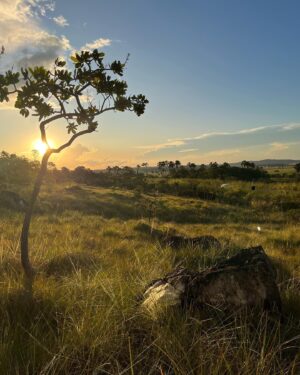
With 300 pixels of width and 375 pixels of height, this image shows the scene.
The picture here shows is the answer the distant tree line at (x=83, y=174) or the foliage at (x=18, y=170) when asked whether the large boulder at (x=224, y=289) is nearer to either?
the distant tree line at (x=83, y=174)

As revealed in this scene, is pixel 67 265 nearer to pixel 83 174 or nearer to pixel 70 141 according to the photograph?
pixel 70 141

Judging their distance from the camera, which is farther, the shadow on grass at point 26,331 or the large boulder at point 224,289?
the large boulder at point 224,289

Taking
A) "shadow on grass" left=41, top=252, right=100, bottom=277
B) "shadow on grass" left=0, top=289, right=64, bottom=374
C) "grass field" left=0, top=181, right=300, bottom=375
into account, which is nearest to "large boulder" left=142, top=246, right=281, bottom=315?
"grass field" left=0, top=181, right=300, bottom=375

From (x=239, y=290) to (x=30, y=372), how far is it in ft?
7.31

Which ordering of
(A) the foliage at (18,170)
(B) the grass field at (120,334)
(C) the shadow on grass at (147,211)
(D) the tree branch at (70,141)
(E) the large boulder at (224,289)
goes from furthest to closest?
1. (A) the foliage at (18,170)
2. (C) the shadow on grass at (147,211)
3. (D) the tree branch at (70,141)
4. (E) the large boulder at (224,289)
5. (B) the grass field at (120,334)

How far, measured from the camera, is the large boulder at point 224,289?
4.30m

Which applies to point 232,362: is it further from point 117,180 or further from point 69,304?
point 117,180

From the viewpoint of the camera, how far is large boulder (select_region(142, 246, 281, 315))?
4297 millimetres

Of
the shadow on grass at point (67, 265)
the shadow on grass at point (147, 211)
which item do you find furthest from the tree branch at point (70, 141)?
the shadow on grass at point (147, 211)

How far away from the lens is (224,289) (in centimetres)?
436

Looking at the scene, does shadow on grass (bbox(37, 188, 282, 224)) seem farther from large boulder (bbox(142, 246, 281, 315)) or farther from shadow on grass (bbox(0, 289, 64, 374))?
large boulder (bbox(142, 246, 281, 315))

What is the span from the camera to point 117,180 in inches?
2525

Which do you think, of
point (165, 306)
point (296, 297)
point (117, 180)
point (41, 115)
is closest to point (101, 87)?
point (41, 115)

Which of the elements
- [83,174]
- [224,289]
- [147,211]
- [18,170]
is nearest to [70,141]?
[224,289]
